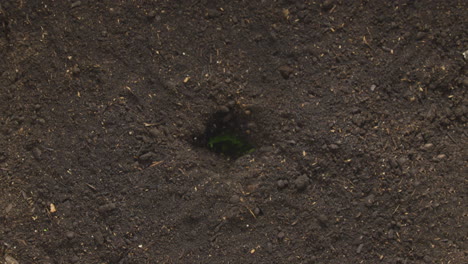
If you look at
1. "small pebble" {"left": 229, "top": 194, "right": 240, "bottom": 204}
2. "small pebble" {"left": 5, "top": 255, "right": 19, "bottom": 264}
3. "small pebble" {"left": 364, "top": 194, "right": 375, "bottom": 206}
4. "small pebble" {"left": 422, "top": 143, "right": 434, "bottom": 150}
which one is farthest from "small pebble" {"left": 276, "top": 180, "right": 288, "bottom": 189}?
"small pebble" {"left": 5, "top": 255, "right": 19, "bottom": 264}

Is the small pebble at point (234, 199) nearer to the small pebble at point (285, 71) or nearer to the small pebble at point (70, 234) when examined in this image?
the small pebble at point (285, 71)

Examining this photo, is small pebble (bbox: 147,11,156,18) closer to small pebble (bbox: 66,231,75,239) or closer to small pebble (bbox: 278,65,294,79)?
small pebble (bbox: 278,65,294,79)

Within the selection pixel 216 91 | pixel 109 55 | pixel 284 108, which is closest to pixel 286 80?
pixel 284 108

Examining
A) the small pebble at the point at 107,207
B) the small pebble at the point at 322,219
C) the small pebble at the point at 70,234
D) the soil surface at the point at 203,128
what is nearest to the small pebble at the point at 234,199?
the soil surface at the point at 203,128

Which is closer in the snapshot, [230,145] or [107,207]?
[107,207]

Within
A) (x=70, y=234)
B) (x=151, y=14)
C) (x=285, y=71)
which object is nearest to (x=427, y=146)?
(x=285, y=71)

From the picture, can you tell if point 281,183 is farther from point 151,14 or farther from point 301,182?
point 151,14
